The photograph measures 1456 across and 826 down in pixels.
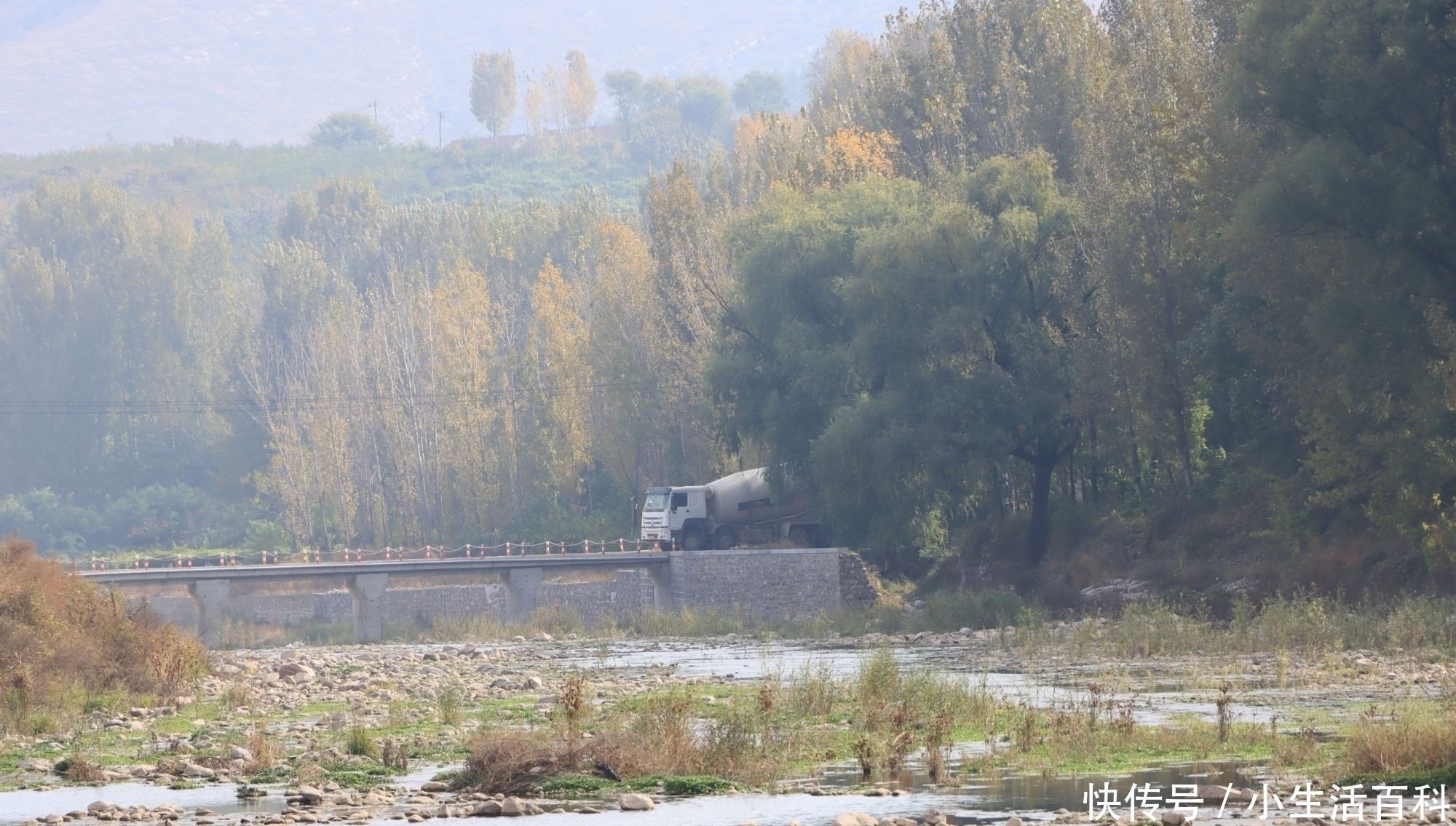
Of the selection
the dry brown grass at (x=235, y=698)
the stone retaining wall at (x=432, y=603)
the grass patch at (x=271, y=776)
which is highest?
the grass patch at (x=271, y=776)

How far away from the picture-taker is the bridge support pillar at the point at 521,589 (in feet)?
186

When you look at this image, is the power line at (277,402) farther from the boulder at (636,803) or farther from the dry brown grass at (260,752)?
the boulder at (636,803)

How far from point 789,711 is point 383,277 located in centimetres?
9043

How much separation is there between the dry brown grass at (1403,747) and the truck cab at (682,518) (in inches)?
1688

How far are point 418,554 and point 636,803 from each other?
57.8 m

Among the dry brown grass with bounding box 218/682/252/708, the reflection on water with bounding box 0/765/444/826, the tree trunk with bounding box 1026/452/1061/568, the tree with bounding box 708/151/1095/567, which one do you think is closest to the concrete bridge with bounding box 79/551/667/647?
the tree with bounding box 708/151/1095/567

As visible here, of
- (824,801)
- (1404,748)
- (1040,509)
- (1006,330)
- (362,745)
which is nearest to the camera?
(1404,748)

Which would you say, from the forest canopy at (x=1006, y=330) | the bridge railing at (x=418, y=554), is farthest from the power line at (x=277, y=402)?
the bridge railing at (x=418, y=554)

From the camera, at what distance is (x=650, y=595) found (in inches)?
2186

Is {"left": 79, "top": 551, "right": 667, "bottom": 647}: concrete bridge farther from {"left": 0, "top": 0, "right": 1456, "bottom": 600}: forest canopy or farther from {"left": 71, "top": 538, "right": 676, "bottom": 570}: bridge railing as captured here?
{"left": 0, "top": 0, "right": 1456, "bottom": 600}: forest canopy

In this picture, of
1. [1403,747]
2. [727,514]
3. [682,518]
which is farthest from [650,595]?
[1403,747]

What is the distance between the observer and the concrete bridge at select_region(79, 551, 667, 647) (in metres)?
55.6

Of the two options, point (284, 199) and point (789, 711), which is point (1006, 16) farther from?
point (284, 199)

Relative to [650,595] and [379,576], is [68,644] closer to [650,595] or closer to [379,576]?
[650,595]
